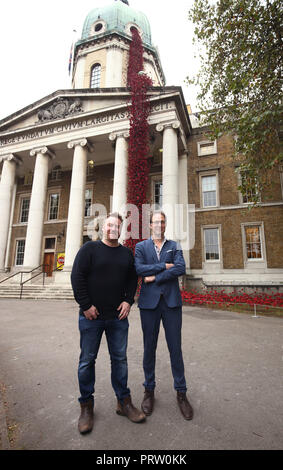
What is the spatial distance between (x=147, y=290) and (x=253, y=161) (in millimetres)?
8906

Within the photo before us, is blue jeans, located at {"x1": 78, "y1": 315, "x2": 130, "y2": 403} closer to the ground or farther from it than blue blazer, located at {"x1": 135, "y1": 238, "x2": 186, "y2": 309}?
closer to the ground

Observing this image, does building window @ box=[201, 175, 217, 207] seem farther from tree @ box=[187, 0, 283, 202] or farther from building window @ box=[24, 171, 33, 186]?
building window @ box=[24, 171, 33, 186]

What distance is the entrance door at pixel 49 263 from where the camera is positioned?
20.8m

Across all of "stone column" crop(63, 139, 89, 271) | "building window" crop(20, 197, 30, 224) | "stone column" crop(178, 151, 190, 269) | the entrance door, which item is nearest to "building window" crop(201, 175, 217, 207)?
"stone column" crop(178, 151, 190, 269)

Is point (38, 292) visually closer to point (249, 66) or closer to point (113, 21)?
point (249, 66)

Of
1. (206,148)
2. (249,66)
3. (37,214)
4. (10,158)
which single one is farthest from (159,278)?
(10,158)

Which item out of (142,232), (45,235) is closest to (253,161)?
(142,232)

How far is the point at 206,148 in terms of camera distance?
18.3 m

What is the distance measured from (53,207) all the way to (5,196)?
4.44 metres

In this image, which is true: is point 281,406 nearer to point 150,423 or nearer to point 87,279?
point 150,423

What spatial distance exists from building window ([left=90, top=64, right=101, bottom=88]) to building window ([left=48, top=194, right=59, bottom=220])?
1162cm

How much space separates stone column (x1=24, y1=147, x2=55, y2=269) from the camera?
15781 millimetres

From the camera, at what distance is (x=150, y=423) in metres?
2.17

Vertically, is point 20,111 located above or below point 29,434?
above
